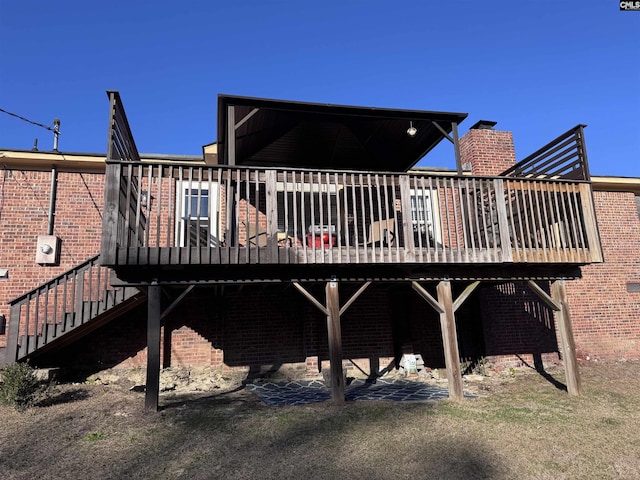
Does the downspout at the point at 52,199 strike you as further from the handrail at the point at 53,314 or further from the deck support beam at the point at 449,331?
the deck support beam at the point at 449,331

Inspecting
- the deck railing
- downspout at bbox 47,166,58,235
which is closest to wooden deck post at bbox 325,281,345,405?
the deck railing

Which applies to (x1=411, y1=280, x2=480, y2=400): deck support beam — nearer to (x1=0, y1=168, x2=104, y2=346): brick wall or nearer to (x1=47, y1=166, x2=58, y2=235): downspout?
(x1=0, y1=168, x2=104, y2=346): brick wall

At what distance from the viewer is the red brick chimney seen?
1180 cm

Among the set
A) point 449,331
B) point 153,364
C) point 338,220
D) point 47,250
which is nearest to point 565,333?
point 449,331

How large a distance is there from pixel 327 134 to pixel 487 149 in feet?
16.6

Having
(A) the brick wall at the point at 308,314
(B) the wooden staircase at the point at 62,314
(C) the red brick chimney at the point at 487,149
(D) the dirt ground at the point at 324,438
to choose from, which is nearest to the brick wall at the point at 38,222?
(A) the brick wall at the point at 308,314

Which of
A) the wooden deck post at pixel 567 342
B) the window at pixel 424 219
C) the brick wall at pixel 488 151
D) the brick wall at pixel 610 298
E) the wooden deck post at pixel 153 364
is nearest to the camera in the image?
the wooden deck post at pixel 153 364

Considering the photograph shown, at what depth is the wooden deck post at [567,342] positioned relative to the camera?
762 cm

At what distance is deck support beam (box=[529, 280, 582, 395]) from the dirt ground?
0.92 ft

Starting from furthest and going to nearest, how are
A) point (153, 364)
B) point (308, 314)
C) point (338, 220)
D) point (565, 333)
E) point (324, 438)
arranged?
point (308, 314)
point (565, 333)
point (338, 220)
point (153, 364)
point (324, 438)

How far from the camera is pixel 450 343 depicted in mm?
7285

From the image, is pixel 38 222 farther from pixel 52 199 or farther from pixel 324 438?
pixel 324 438

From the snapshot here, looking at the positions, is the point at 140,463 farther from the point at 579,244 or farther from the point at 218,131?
the point at 579,244

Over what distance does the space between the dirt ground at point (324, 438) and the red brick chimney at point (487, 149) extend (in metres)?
6.41
